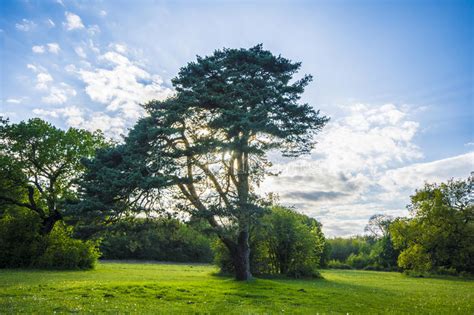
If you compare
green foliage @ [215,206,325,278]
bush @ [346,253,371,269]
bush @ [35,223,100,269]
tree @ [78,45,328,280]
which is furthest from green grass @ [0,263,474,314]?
bush @ [346,253,371,269]

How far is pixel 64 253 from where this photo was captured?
43312mm

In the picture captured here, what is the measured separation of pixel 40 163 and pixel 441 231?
56301 mm

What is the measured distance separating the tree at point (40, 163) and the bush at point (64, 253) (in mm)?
1462

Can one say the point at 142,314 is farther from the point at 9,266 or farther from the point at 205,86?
the point at 9,266

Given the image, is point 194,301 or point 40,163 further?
point 40,163

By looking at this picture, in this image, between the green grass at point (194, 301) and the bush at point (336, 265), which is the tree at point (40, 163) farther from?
the bush at point (336, 265)

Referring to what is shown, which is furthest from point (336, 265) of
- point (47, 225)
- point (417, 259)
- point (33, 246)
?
point (33, 246)

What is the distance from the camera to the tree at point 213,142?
822 inches

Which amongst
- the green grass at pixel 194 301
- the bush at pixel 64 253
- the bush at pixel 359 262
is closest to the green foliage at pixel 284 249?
the bush at pixel 64 253

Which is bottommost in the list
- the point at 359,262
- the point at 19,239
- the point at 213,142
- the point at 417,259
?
the point at 359,262

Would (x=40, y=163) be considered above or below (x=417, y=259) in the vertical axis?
above

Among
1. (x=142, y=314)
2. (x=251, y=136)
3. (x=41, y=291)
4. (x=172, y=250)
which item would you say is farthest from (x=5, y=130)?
(x=172, y=250)

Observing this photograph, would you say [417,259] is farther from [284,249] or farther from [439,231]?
[284,249]

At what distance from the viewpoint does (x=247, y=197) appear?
22469 millimetres
